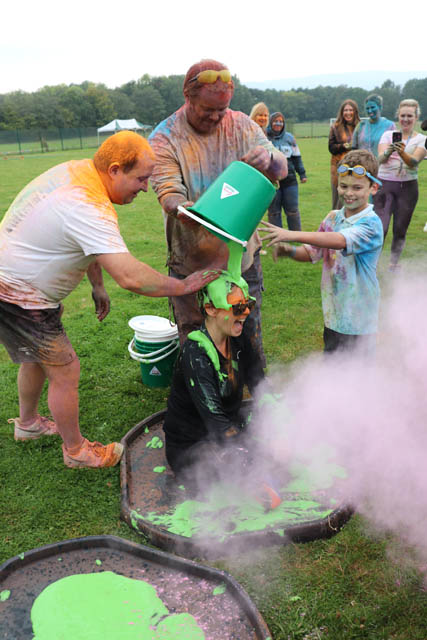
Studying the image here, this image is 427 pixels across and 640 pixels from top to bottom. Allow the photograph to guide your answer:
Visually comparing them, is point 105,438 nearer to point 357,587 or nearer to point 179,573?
point 179,573

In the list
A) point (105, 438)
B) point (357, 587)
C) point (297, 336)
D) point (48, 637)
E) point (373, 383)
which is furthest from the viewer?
point (297, 336)

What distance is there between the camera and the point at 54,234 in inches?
89.5

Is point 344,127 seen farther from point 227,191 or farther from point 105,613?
point 105,613

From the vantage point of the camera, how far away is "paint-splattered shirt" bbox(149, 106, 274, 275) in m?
2.65

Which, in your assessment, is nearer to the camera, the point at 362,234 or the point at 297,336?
the point at 362,234

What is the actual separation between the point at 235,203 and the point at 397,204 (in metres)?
4.27

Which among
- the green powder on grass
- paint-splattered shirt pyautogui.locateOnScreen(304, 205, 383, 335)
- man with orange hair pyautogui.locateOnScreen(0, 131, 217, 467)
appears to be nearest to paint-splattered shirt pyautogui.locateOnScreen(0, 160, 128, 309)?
man with orange hair pyautogui.locateOnScreen(0, 131, 217, 467)

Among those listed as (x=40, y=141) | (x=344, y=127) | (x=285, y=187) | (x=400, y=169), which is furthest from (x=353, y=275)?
(x=40, y=141)

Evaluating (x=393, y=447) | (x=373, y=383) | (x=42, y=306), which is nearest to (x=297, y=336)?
(x=373, y=383)

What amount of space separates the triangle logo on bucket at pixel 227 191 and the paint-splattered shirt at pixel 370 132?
14.9 feet

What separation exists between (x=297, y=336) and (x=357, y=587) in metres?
2.62

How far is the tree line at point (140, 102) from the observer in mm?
50625

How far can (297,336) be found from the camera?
451cm

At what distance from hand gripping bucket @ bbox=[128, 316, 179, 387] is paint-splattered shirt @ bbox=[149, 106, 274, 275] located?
809 mm
